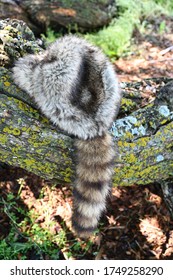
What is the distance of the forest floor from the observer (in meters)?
3.65

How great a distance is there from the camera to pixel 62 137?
2.85m

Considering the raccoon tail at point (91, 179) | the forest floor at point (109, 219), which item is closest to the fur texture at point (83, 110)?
the raccoon tail at point (91, 179)

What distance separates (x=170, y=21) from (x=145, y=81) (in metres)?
3.81

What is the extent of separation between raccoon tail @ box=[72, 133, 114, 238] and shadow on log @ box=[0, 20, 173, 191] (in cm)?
10

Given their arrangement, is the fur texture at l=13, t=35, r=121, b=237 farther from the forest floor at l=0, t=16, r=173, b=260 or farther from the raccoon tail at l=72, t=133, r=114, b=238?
the forest floor at l=0, t=16, r=173, b=260

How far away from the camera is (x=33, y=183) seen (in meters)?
4.11

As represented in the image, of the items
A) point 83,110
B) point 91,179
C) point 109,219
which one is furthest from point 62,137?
point 109,219

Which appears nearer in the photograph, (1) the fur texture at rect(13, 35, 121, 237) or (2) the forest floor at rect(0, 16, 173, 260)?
(1) the fur texture at rect(13, 35, 121, 237)

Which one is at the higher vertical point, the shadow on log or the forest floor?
the shadow on log

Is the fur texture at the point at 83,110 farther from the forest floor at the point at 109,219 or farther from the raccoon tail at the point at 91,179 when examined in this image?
the forest floor at the point at 109,219

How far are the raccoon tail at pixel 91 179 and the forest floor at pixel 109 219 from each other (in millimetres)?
934

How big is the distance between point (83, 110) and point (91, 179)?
0.53 metres

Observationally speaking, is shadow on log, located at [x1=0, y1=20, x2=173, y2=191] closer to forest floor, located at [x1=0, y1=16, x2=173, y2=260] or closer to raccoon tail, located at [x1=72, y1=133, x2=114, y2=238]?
raccoon tail, located at [x1=72, y1=133, x2=114, y2=238]

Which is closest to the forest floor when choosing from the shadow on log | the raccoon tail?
the shadow on log
